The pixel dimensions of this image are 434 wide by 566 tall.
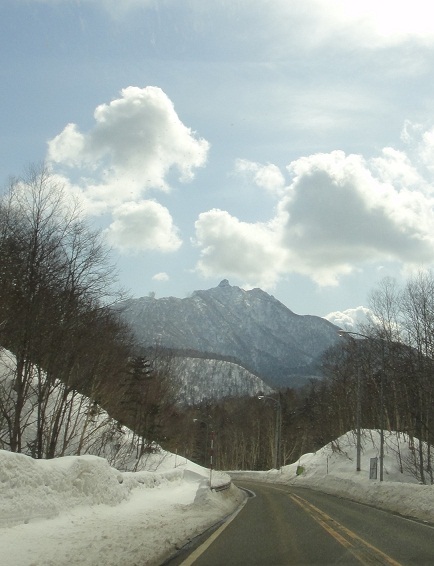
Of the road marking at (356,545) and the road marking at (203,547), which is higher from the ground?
the road marking at (356,545)

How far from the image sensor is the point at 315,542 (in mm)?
13789

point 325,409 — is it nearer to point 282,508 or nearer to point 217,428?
point 217,428

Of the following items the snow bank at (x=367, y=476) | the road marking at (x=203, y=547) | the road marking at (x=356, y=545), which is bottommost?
the road marking at (x=203, y=547)

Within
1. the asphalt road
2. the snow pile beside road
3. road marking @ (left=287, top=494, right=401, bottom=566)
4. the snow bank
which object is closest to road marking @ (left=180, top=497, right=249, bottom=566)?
the asphalt road

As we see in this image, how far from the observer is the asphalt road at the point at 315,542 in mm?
11183

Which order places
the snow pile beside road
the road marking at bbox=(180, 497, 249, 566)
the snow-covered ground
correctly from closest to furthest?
1. the snow pile beside road
2. the snow-covered ground
3. the road marking at bbox=(180, 497, 249, 566)

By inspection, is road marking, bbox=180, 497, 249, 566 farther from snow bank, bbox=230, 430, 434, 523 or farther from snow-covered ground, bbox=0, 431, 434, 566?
snow bank, bbox=230, 430, 434, 523

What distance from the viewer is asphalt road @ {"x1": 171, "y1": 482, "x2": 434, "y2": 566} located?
440 inches

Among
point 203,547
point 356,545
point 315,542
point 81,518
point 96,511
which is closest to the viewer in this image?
point 203,547

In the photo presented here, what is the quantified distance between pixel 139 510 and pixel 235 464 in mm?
118272

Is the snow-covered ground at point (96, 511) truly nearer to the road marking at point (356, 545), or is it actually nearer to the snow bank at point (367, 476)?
Answer: the snow bank at point (367, 476)

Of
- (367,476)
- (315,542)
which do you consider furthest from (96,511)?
(367,476)

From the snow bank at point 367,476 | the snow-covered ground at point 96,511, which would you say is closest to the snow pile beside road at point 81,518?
the snow-covered ground at point 96,511

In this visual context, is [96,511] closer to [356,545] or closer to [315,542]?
[315,542]
